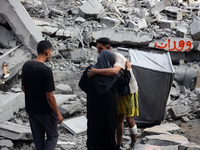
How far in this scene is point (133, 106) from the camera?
3.76m

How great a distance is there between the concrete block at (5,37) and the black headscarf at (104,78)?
4.77 metres

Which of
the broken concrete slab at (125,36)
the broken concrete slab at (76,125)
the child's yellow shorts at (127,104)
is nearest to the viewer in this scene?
the child's yellow shorts at (127,104)

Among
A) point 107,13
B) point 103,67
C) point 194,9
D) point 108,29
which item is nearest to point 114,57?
point 103,67

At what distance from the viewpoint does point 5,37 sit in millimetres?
7262

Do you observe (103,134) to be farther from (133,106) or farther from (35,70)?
(35,70)

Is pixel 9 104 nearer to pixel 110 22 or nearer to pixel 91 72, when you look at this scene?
pixel 91 72

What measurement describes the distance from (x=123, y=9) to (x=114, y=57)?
7045mm

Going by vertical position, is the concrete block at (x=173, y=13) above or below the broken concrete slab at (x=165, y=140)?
above

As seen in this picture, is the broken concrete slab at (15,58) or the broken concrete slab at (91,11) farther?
the broken concrete slab at (91,11)

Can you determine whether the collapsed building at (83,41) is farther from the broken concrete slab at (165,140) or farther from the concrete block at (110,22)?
the broken concrete slab at (165,140)

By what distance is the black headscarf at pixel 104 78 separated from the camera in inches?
122

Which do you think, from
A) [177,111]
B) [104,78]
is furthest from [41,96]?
[177,111]

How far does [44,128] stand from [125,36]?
5.53 meters

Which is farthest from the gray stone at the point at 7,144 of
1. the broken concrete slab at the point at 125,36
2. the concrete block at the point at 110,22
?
the concrete block at the point at 110,22
